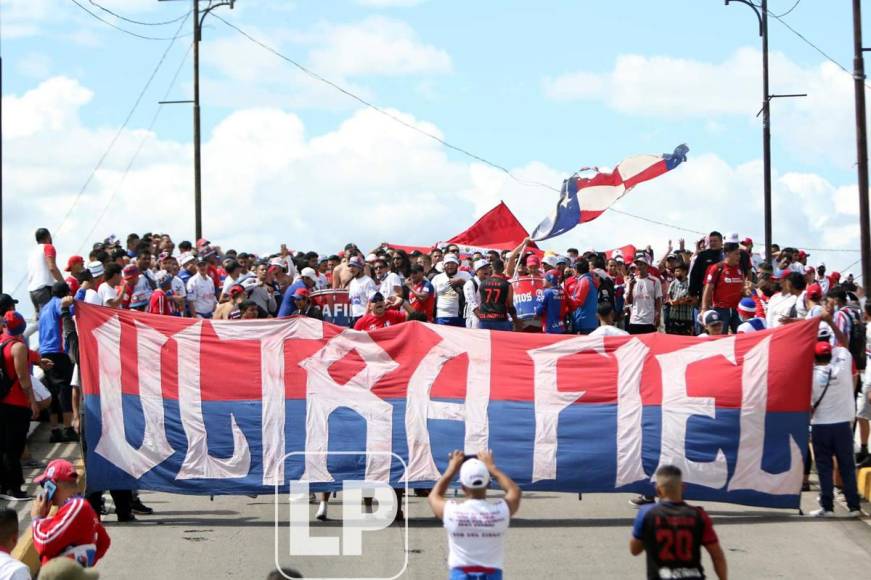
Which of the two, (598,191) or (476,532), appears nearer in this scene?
(476,532)

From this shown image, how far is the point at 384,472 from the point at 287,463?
967mm

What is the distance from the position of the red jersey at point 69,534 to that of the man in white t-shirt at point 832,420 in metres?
7.35

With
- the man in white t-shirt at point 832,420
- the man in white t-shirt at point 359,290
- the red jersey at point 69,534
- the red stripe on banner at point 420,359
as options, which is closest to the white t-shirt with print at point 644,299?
the man in white t-shirt at point 359,290

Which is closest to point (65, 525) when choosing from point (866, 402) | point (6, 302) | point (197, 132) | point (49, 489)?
point (49, 489)

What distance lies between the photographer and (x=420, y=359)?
12844 mm

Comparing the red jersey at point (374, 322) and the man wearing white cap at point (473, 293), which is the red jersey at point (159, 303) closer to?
the red jersey at point (374, 322)

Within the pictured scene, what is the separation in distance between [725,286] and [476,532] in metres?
10.9

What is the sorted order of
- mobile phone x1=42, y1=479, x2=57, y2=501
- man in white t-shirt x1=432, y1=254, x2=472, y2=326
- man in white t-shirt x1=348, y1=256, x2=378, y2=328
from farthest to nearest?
man in white t-shirt x1=432, y1=254, x2=472, y2=326
man in white t-shirt x1=348, y1=256, x2=378, y2=328
mobile phone x1=42, y1=479, x2=57, y2=501

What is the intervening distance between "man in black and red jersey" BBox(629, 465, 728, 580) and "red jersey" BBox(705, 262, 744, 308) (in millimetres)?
10419

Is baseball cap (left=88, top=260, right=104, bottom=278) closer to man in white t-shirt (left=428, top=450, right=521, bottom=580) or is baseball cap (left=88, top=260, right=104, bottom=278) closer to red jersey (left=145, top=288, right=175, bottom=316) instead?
red jersey (left=145, top=288, right=175, bottom=316)

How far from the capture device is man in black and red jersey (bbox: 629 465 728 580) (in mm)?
7676

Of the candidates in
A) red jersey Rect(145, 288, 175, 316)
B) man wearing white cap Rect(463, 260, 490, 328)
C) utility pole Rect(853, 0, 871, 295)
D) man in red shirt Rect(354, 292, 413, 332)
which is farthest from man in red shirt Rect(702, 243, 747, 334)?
red jersey Rect(145, 288, 175, 316)

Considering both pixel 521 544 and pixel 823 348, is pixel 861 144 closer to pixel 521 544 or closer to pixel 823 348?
pixel 823 348

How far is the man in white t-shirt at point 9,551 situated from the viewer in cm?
702
